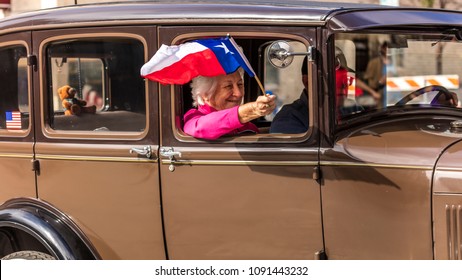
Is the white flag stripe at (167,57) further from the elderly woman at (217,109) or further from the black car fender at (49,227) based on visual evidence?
the black car fender at (49,227)

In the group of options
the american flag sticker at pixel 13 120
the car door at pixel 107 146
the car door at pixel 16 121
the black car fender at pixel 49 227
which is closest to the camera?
the car door at pixel 107 146

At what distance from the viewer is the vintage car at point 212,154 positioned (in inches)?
116

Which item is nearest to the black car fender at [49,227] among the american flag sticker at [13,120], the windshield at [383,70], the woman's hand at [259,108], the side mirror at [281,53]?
the american flag sticker at [13,120]

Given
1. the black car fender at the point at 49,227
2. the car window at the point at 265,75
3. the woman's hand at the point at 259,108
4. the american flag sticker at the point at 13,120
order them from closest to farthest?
the woman's hand at the point at 259,108
the car window at the point at 265,75
the black car fender at the point at 49,227
the american flag sticker at the point at 13,120

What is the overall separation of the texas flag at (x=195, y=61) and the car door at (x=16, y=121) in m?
0.96

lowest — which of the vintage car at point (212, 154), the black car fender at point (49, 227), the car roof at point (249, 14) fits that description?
the black car fender at point (49, 227)

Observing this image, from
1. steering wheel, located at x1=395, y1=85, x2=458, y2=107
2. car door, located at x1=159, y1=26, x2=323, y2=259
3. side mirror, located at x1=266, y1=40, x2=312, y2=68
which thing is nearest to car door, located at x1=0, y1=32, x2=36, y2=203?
car door, located at x1=159, y1=26, x2=323, y2=259

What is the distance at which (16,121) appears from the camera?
3.80 m

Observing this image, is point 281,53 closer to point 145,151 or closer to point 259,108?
point 259,108

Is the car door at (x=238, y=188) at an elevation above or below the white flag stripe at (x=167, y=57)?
below

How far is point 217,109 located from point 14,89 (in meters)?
1.25

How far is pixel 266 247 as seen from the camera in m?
3.13

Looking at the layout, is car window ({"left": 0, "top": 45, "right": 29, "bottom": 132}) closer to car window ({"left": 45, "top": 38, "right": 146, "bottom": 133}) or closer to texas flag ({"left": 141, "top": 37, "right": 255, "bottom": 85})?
car window ({"left": 45, "top": 38, "right": 146, "bottom": 133})
